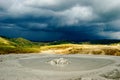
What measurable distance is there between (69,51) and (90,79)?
78.4m

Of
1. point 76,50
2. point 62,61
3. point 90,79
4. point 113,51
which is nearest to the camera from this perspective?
point 90,79

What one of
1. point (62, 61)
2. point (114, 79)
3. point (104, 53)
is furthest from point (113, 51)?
point (114, 79)

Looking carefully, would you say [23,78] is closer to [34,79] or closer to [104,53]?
[34,79]

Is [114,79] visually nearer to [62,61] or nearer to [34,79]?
[34,79]

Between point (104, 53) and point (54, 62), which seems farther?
point (104, 53)

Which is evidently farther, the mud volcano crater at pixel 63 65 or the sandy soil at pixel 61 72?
the mud volcano crater at pixel 63 65

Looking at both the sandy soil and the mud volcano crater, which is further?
the mud volcano crater

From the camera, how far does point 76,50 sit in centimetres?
11212

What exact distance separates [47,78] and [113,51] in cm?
6900

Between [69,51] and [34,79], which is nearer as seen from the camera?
[34,79]

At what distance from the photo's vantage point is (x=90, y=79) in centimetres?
3566

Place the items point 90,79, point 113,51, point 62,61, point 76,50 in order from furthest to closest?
point 76,50 < point 113,51 < point 62,61 < point 90,79

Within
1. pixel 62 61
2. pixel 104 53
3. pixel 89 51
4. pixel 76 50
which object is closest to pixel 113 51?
pixel 104 53

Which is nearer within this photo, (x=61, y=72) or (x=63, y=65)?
(x=61, y=72)
